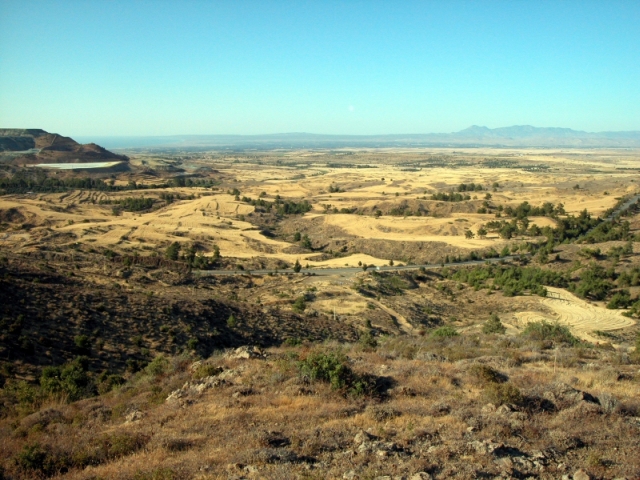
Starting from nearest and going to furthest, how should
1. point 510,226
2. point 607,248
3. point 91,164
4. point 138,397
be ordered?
1. point 138,397
2. point 607,248
3. point 510,226
4. point 91,164

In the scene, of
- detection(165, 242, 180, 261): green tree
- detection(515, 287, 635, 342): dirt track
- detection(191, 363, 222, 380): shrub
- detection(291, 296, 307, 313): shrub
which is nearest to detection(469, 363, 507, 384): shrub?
detection(191, 363, 222, 380): shrub

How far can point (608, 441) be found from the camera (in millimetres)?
8898

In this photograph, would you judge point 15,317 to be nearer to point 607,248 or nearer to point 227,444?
point 227,444

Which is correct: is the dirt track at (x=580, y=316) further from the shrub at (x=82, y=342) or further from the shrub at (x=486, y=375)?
the shrub at (x=82, y=342)

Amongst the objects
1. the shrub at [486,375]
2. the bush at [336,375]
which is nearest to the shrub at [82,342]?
the bush at [336,375]

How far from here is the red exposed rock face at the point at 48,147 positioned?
125944 millimetres

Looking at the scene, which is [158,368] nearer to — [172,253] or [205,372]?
[205,372]

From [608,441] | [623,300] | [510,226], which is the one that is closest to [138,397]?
[608,441]

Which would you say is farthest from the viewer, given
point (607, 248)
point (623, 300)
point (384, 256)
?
point (384, 256)

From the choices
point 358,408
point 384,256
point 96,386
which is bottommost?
point 384,256

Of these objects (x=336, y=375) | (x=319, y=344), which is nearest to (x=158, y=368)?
(x=336, y=375)

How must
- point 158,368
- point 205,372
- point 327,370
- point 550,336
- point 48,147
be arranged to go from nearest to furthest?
point 327,370 < point 205,372 < point 158,368 < point 550,336 < point 48,147

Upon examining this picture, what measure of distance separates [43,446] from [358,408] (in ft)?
21.6

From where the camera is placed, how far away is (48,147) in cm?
13188
